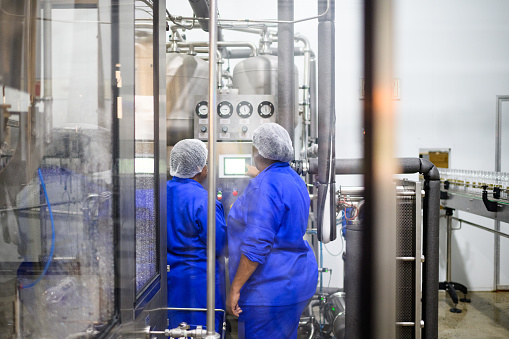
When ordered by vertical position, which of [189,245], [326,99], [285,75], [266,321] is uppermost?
[285,75]

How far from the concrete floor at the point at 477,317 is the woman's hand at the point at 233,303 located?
1.64 meters

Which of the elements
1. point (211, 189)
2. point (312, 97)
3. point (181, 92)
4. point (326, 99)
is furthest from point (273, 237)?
point (312, 97)

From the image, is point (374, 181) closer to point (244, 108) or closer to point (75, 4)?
point (75, 4)

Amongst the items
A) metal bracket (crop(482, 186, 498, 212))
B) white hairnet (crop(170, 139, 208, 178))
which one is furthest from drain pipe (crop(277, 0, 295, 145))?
metal bracket (crop(482, 186, 498, 212))

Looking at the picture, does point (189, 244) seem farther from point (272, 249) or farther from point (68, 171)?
point (68, 171)

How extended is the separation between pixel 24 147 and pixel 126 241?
0.23m

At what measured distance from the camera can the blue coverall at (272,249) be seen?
46.5 inches

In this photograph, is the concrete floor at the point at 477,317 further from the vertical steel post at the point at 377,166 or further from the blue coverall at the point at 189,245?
the vertical steel post at the point at 377,166

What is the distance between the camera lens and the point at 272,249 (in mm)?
1212

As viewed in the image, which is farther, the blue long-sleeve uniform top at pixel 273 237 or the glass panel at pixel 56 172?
Answer: the blue long-sleeve uniform top at pixel 273 237

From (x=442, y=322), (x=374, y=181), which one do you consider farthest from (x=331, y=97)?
(x=442, y=322)

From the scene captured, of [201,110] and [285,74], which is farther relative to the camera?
[201,110]

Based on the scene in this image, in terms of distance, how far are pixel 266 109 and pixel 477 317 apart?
2.11 meters

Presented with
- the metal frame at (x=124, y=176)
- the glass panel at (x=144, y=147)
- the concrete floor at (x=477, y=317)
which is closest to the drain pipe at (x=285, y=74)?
the glass panel at (x=144, y=147)
